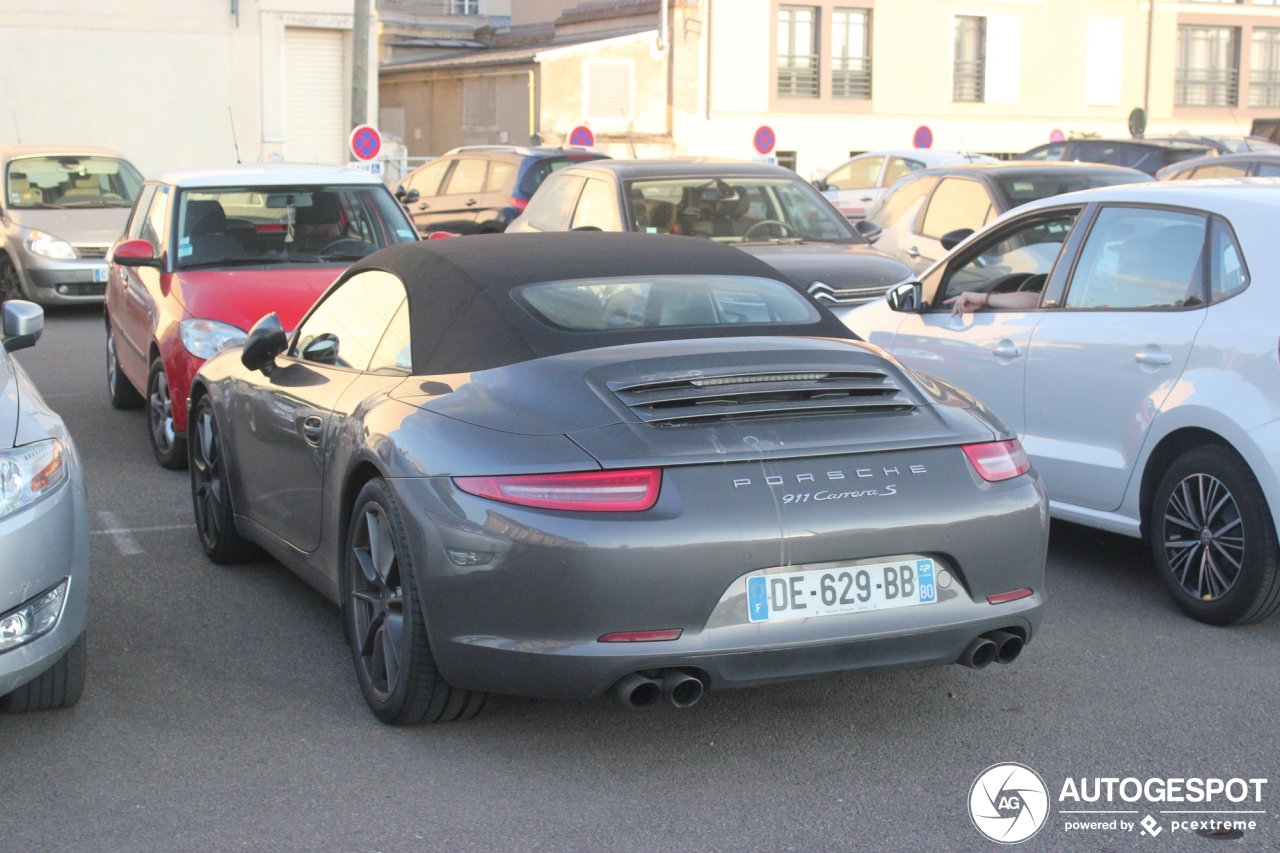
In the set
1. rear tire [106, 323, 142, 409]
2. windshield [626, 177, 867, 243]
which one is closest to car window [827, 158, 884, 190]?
windshield [626, 177, 867, 243]

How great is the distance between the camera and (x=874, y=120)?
40.8 meters

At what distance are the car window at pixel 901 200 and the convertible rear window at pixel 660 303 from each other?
7.77 meters

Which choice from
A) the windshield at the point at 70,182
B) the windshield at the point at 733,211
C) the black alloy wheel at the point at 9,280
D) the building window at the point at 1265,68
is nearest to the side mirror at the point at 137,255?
the windshield at the point at 733,211

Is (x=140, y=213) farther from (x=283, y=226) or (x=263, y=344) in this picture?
(x=263, y=344)

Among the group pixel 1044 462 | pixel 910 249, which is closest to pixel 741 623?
pixel 1044 462

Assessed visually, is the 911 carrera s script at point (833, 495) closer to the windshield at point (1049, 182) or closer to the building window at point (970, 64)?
the windshield at point (1049, 182)

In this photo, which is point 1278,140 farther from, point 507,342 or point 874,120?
point 507,342

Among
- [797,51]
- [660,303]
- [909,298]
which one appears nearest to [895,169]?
[909,298]

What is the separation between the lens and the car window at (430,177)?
2044cm

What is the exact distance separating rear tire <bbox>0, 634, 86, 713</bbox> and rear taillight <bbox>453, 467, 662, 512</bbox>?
1.56m

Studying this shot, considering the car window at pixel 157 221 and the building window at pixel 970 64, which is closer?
the car window at pixel 157 221

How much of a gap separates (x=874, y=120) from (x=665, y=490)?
A: 38.2 m

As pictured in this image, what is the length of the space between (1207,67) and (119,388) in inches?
1636

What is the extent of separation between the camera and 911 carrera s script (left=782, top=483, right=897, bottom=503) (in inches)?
159
